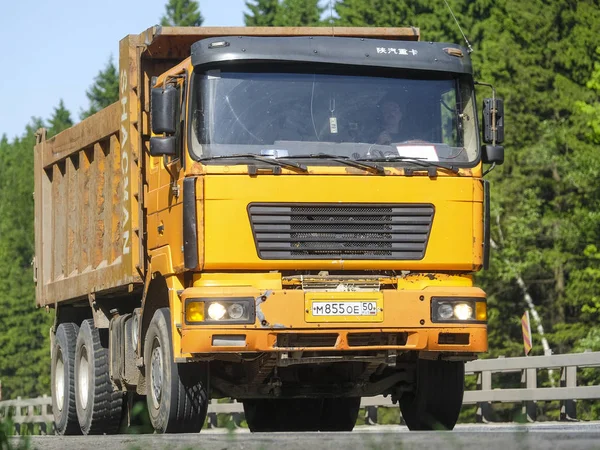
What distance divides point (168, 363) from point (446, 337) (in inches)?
91.5

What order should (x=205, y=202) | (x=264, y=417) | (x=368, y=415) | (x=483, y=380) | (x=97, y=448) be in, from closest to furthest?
(x=97, y=448) → (x=205, y=202) → (x=264, y=417) → (x=483, y=380) → (x=368, y=415)

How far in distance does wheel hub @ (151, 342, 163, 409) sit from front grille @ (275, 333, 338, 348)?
148cm

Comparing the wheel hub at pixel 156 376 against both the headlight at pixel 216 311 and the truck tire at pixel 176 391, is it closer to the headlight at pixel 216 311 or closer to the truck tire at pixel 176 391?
the truck tire at pixel 176 391

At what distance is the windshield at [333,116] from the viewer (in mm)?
12773

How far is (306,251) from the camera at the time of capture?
12.7 meters

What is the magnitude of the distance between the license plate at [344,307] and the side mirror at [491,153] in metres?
1.73

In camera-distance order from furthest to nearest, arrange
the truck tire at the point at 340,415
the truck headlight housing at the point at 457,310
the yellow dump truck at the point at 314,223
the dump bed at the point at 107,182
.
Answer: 1. the truck tire at the point at 340,415
2. the dump bed at the point at 107,182
3. the truck headlight housing at the point at 457,310
4. the yellow dump truck at the point at 314,223

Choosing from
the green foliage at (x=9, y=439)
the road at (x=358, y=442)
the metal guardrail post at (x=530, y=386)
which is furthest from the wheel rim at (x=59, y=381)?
the green foliage at (x=9, y=439)

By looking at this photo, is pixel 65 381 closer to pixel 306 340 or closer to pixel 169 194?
pixel 169 194

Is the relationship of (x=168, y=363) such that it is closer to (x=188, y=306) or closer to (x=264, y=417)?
(x=188, y=306)

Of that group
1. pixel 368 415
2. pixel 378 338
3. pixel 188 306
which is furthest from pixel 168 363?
pixel 368 415

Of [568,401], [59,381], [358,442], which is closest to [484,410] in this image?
[568,401]

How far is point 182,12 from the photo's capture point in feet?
304

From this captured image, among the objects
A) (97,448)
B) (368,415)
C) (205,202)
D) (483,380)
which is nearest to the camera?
(97,448)
